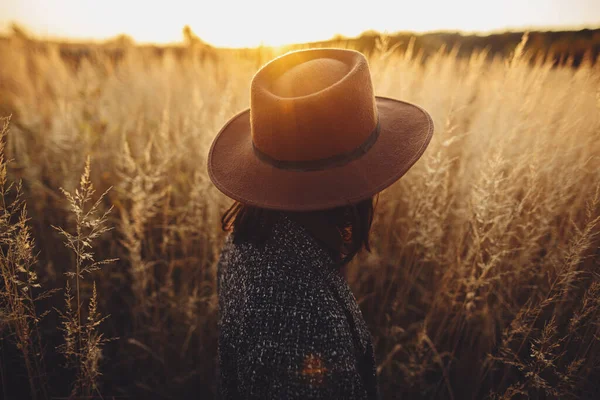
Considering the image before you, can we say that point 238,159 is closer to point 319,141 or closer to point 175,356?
point 319,141

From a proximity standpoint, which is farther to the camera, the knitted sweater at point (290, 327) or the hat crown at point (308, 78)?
the hat crown at point (308, 78)

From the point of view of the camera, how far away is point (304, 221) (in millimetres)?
973

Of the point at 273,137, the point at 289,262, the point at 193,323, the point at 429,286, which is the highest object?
the point at 273,137

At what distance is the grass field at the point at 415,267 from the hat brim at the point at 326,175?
1.43 feet

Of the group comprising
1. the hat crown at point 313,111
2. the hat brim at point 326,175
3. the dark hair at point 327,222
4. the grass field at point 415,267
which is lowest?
the grass field at point 415,267

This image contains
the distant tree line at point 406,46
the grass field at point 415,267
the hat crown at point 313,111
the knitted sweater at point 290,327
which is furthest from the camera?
the distant tree line at point 406,46

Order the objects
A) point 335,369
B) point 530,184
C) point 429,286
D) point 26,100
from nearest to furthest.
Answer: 1. point 335,369
2. point 530,184
3. point 429,286
4. point 26,100

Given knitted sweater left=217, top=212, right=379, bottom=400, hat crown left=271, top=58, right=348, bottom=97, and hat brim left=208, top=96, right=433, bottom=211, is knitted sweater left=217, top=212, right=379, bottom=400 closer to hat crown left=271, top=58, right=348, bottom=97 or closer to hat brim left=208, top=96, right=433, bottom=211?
hat brim left=208, top=96, right=433, bottom=211

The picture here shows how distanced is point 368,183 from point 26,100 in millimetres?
4657

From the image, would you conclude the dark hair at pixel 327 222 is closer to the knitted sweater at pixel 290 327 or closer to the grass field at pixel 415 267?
the knitted sweater at pixel 290 327

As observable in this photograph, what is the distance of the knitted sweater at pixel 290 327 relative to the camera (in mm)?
746

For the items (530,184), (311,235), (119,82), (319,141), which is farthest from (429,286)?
(119,82)

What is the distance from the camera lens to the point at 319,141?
919mm

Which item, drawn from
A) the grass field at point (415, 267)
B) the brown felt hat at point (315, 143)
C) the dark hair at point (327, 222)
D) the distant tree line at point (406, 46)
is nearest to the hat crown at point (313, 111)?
the brown felt hat at point (315, 143)
